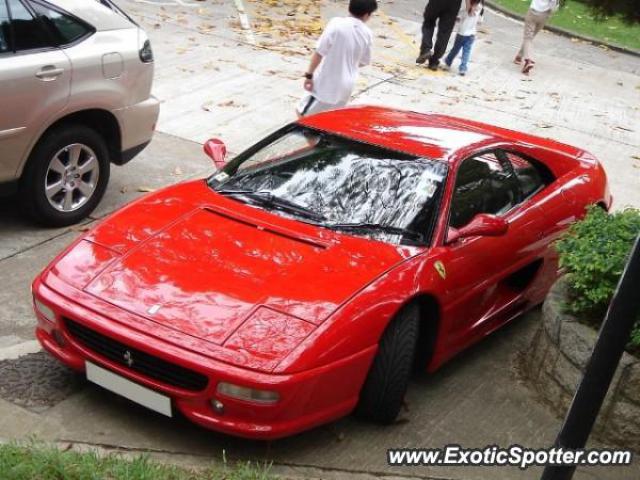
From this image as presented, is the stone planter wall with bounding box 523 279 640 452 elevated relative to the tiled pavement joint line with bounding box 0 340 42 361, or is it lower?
elevated

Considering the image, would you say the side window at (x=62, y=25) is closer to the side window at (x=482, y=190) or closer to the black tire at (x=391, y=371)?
the side window at (x=482, y=190)

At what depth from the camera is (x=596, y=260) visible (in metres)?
4.77

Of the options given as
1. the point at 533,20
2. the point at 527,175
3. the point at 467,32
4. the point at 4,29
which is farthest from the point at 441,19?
the point at 4,29

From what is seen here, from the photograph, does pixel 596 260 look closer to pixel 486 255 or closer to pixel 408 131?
pixel 486 255

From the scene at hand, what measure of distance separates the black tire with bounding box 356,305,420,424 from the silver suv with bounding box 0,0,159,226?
118 inches

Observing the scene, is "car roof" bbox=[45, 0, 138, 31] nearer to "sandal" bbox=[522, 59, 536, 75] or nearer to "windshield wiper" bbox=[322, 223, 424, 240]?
"windshield wiper" bbox=[322, 223, 424, 240]

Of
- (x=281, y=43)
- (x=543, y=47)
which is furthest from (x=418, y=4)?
(x=281, y=43)

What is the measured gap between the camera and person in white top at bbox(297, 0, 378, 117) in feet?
25.1

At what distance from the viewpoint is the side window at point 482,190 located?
5.21 metres

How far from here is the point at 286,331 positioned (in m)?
4.02

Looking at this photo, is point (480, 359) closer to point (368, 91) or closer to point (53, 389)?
point (53, 389)

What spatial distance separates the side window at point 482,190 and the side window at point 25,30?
300 cm

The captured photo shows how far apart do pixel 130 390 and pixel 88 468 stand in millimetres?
470

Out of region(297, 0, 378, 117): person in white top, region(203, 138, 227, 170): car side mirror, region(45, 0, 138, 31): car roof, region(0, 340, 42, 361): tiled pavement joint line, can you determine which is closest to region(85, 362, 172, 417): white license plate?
region(0, 340, 42, 361): tiled pavement joint line
